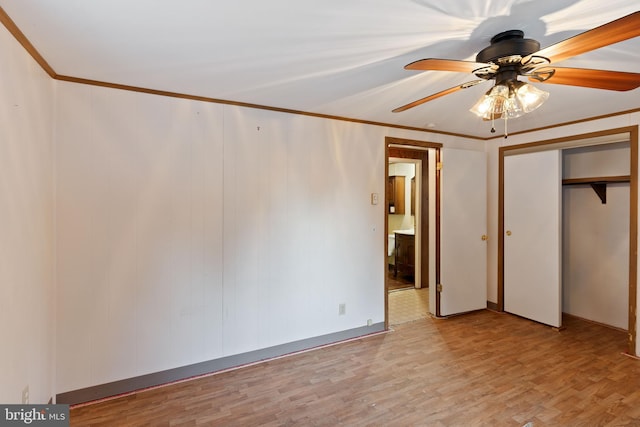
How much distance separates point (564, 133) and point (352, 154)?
7.77 feet

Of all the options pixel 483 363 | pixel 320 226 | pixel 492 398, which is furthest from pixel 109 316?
pixel 483 363

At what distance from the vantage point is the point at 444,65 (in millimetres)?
1498

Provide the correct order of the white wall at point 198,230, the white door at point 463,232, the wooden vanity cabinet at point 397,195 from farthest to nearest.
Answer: the wooden vanity cabinet at point 397,195 → the white door at point 463,232 → the white wall at point 198,230

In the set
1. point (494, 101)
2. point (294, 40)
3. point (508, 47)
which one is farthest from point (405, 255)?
point (294, 40)

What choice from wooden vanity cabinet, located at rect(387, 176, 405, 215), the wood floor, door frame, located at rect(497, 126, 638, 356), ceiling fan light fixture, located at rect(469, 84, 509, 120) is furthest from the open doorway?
ceiling fan light fixture, located at rect(469, 84, 509, 120)

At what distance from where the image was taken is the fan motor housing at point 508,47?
1483mm

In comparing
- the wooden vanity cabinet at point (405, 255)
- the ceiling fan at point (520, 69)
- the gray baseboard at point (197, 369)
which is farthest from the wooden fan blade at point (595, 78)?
the wooden vanity cabinet at point (405, 255)

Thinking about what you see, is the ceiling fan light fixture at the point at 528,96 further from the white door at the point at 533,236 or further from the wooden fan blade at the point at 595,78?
the white door at the point at 533,236

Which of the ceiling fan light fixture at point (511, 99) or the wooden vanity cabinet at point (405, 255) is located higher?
the ceiling fan light fixture at point (511, 99)

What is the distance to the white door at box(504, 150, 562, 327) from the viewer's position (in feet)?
11.7

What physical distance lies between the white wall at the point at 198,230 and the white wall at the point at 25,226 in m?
0.16

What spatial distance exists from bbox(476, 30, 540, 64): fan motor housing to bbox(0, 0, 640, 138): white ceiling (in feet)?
0.14

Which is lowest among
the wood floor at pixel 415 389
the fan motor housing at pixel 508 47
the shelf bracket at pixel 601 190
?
the wood floor at pixel 415 389

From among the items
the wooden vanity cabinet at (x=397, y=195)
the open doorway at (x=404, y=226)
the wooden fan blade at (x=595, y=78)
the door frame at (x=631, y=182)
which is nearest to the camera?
the wooden fan blade at (x=595, y=78)
